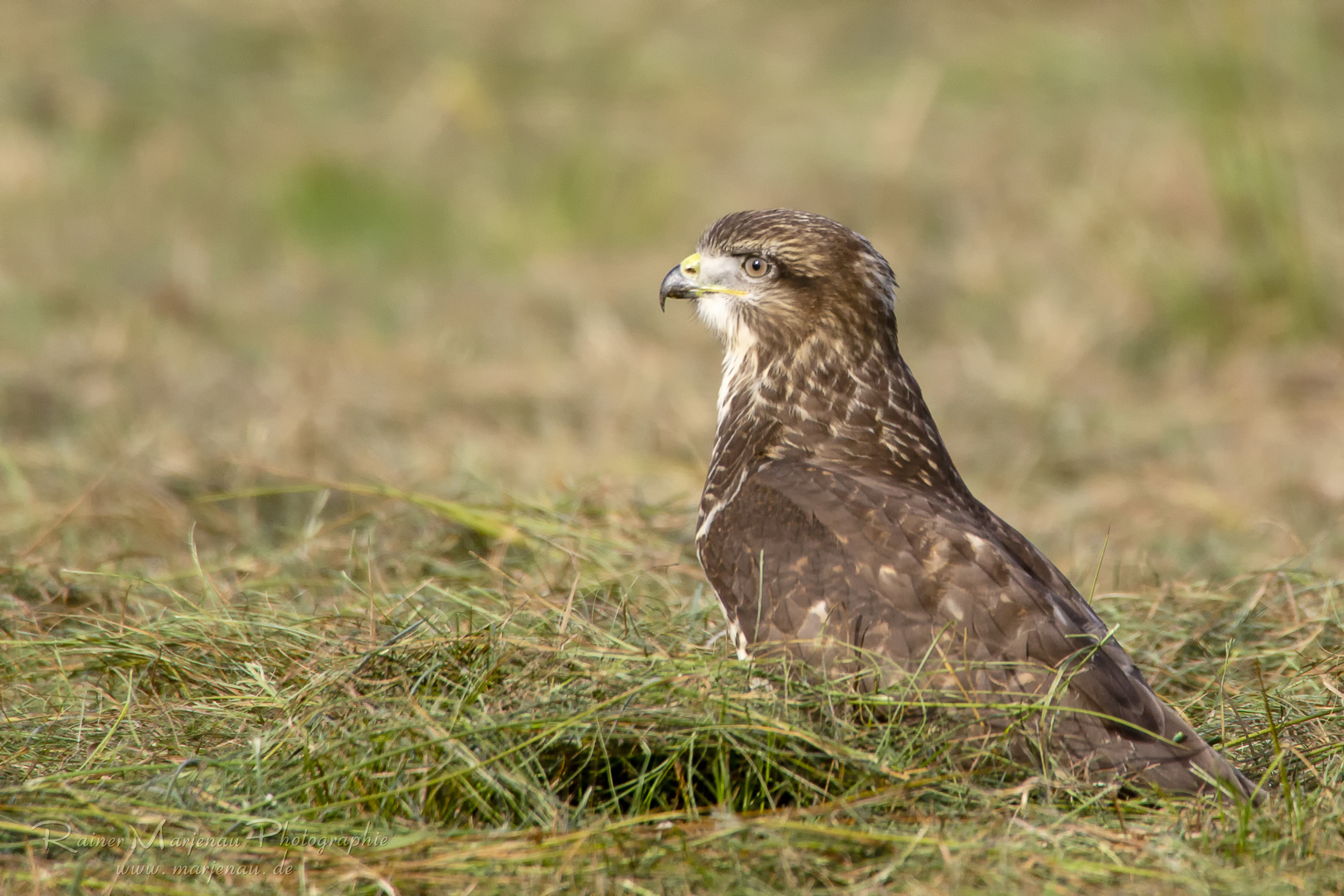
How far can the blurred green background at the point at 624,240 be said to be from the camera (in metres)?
6.87

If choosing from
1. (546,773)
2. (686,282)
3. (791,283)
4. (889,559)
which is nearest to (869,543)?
(889,559)

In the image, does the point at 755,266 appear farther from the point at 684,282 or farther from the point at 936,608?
the point at 936,608

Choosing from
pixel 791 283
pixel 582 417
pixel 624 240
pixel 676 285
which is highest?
pixel 791 283

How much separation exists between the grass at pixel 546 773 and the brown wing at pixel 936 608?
0.38 feet

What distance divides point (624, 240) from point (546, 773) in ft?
25.7

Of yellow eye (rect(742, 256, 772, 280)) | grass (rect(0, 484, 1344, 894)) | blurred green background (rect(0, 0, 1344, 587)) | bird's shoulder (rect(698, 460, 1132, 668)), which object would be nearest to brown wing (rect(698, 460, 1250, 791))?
bird's shoulder (rect(698, 460, 1132, 668))

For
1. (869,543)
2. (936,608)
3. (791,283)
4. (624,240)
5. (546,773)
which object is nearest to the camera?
(546,773)

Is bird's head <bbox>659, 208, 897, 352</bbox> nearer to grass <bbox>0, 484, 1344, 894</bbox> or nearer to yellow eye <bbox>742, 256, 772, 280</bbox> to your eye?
yellow eye <bbox>742, 256, 772, 280</bbox>

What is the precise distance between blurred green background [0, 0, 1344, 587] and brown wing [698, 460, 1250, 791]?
5.49 ft

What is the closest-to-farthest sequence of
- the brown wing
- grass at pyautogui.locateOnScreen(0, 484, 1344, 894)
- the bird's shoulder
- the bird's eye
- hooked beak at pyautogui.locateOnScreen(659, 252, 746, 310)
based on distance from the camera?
grass at pyautogui.locateOnScreen(0, 484, 1344, 894) < the brown wing < the bird's shoulder < the bird's eye < hooked beak at pyautogui.locateOnScreen(659, 252, 746, 310)

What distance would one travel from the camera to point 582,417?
7914mm

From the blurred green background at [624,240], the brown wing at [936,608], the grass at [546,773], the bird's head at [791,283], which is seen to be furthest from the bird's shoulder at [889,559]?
the blurred green background at [624,240]

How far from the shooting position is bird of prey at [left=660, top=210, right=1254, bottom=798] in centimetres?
323

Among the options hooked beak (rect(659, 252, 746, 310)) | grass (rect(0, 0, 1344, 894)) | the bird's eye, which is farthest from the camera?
hooked beak (rect(659, 252, 746, 310))
